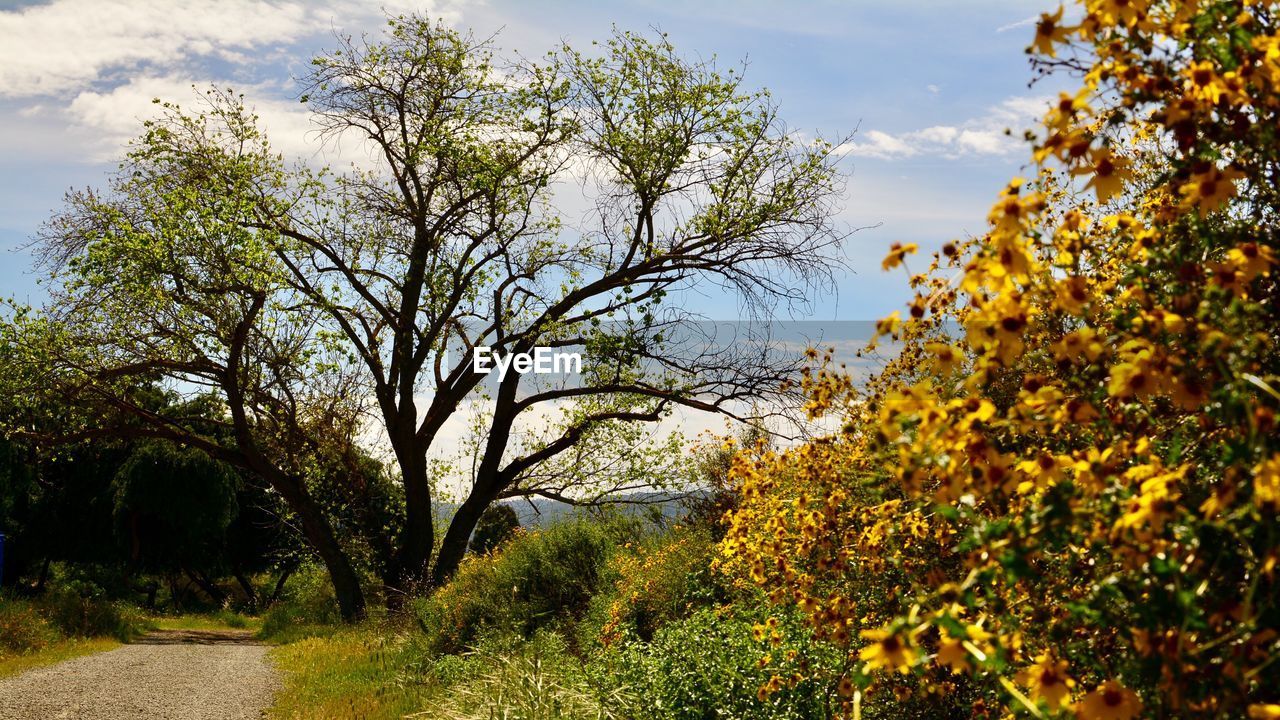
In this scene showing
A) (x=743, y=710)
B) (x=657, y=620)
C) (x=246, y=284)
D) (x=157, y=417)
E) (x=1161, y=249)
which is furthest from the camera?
(x=157, y=417)

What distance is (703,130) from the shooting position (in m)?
15.2

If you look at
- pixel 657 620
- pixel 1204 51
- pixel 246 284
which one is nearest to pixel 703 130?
pixel 246 284

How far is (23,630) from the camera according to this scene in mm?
12656

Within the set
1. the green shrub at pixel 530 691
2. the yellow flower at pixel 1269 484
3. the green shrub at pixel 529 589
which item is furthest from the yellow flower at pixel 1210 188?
the green shrub at pixel 529 589

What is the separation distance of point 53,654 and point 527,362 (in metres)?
7.94

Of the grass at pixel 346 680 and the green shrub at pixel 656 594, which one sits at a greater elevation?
the green shrub at pixel 656 594

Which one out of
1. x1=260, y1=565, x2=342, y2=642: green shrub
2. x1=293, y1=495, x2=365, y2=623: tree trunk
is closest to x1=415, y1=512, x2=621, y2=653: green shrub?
x1=293, y1=495, x2=365, y2=623: tree trunk

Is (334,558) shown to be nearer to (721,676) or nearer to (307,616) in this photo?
(307,616)

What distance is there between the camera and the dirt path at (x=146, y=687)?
338 inches

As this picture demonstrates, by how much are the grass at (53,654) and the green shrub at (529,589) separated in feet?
14.7

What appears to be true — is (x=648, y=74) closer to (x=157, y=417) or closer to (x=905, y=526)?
(x=157, y=417)

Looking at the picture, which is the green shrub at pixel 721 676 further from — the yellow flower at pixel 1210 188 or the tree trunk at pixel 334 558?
the tree trunk at pixel 334 558

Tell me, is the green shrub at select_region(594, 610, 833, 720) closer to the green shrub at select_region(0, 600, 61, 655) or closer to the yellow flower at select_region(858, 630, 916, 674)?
the yellow flower at select_region(858, 630, 916, 674)

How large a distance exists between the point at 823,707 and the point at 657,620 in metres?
3.60
